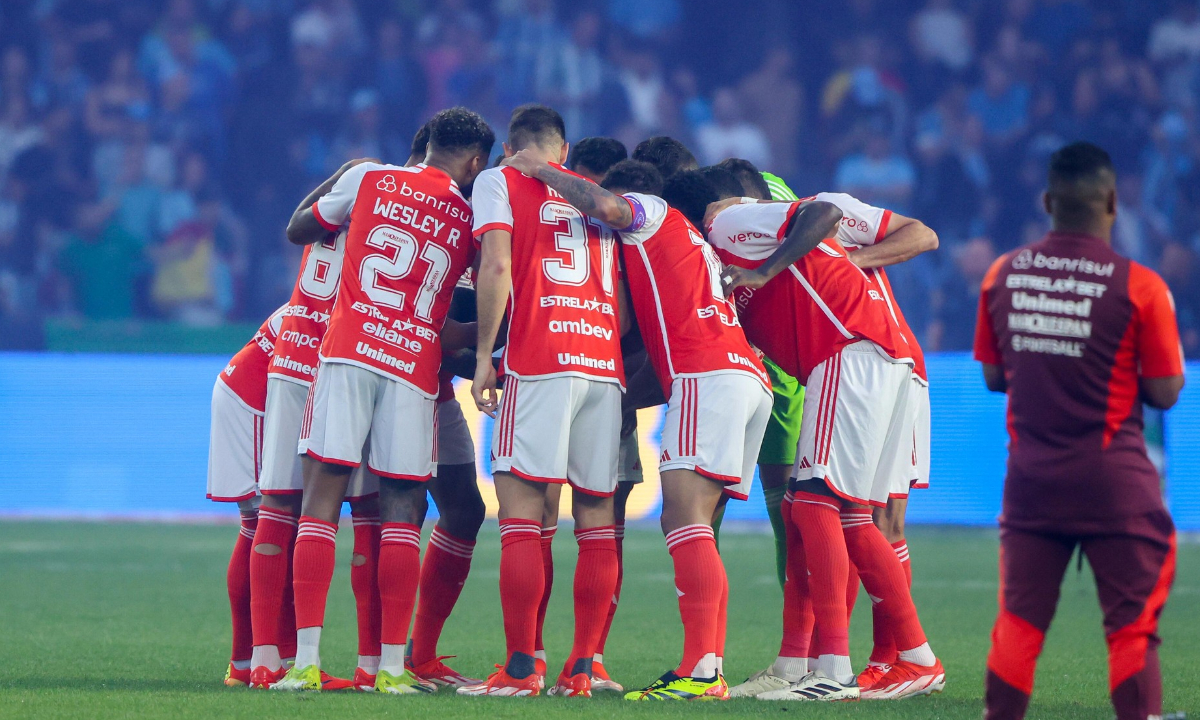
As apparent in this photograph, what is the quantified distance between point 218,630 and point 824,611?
3385mm

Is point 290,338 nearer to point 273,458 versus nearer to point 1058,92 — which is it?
point 273,458

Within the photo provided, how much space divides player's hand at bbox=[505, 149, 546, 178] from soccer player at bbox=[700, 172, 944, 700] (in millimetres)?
753

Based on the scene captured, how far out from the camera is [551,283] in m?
5.11

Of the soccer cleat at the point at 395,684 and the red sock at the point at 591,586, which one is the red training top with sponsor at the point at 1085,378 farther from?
the soccer cleat at the point at 395,684

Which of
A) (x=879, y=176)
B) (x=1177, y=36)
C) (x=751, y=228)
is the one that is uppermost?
(x=1177, y=36)

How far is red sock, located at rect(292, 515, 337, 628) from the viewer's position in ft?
16.2

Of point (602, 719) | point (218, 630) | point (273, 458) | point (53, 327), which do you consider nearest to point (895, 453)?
point (602, 719)

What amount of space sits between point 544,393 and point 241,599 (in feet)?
5.06


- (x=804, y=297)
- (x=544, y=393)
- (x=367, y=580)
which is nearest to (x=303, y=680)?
(x=367, y=580)

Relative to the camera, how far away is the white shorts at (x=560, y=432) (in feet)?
16.3

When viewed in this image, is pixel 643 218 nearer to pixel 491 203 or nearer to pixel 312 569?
pixel 491 203

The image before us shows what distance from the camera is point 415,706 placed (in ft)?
14.9

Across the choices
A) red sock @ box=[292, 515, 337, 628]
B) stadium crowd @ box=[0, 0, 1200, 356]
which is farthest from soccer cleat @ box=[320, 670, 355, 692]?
stadium crowd @ box=[0, 0, 1200, 356]

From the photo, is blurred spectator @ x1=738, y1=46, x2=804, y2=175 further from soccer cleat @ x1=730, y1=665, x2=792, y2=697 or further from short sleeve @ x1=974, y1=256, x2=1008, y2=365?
short sleeve @ x1=974, y1=256, x2=1008, y2=365
